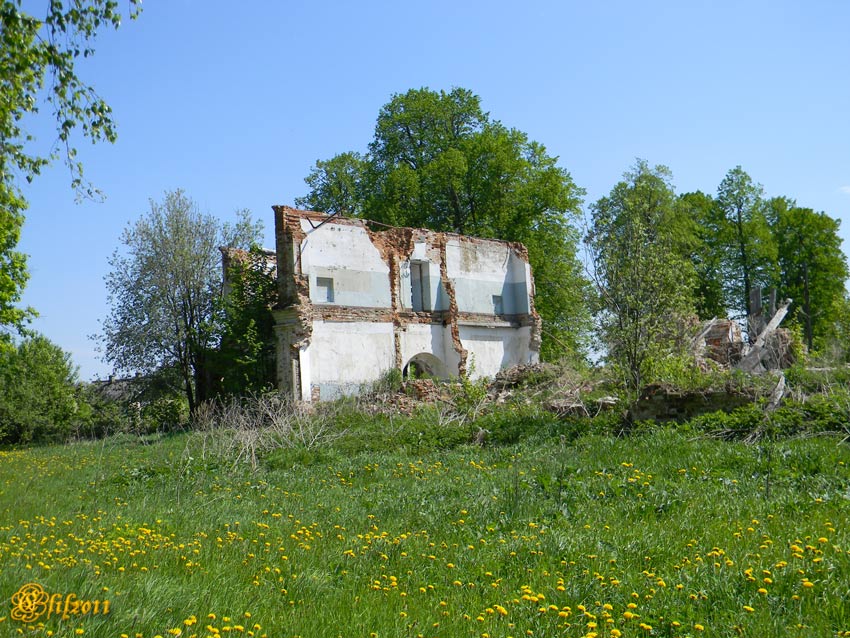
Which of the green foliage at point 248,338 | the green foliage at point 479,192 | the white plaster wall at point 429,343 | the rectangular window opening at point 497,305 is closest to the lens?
the green foliage at point 248,338

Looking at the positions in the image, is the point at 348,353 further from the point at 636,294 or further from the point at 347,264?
the point at 636,294

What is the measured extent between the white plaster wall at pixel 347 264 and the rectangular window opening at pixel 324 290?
0.35 ft

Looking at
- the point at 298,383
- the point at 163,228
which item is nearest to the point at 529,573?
the point at 298,383

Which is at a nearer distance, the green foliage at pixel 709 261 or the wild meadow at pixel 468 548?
the wild meadow at pixel 468 548

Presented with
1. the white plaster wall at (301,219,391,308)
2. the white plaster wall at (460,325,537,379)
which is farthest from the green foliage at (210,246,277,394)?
the white plaster wall at (460,325,537,379)

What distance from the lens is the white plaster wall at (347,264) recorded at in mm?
26078

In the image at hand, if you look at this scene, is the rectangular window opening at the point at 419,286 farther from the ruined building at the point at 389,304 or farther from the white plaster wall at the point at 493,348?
the white plaster wall at the point at 493,348

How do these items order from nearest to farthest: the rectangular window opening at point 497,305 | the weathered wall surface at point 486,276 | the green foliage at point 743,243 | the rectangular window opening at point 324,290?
the rectangular window opening at point 324,290
the weathered wall surface at point 486,276
the rectangular window opening at point 497,305
the green foliage at point 743,243

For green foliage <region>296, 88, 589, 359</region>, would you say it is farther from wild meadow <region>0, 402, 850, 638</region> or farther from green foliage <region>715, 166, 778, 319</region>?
wild meadow <region>0, 402, 850, 638</region>

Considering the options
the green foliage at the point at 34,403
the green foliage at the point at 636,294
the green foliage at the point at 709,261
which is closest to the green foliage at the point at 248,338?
the green foliage at the point at 34,403

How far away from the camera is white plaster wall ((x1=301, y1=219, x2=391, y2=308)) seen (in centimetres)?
2608

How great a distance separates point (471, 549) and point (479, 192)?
33535mm

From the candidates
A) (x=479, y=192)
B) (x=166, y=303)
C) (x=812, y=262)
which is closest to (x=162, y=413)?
(x=166, y=303)

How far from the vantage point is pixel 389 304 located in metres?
28.3
